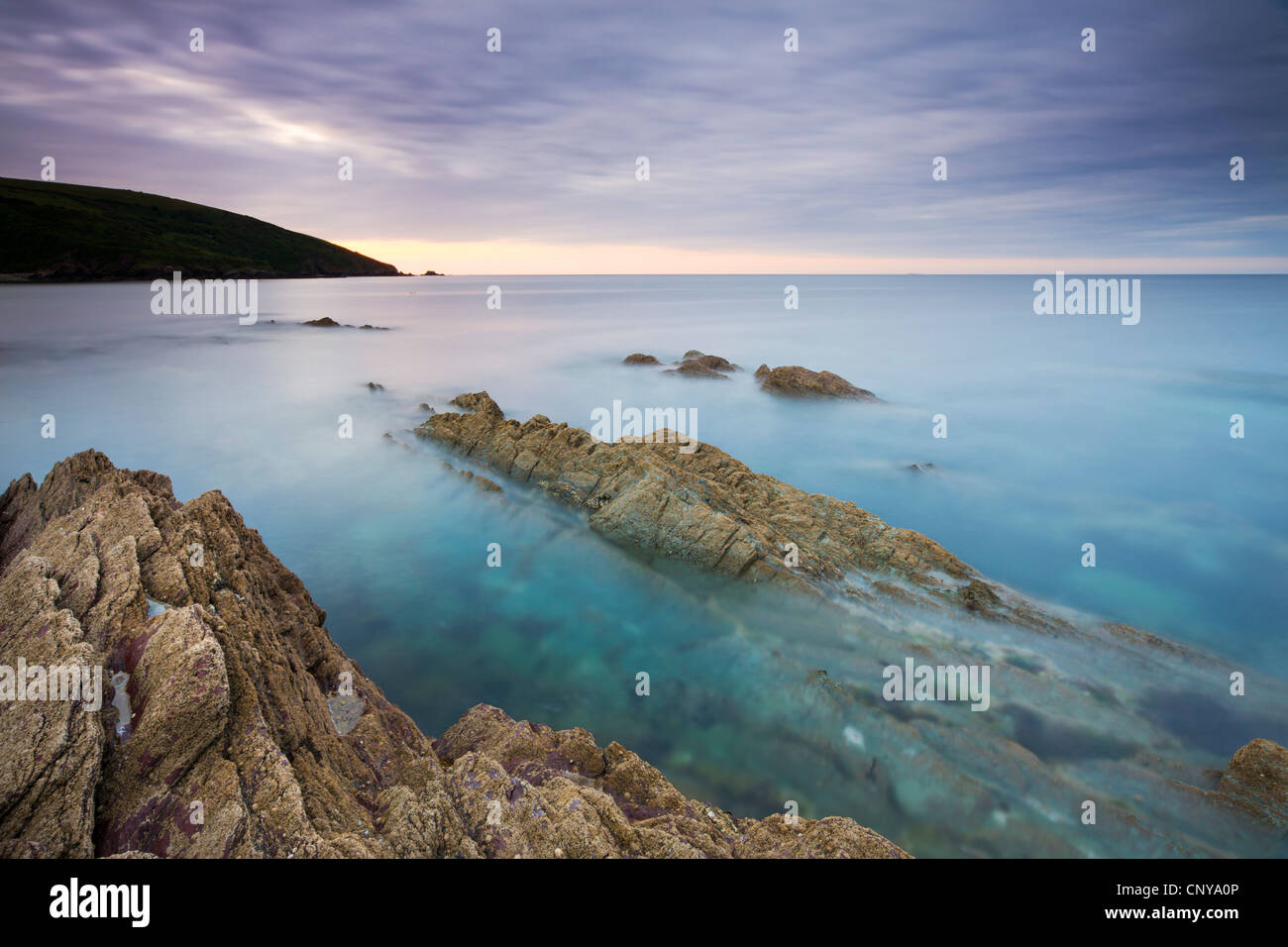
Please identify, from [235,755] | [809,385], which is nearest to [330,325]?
[809,385]

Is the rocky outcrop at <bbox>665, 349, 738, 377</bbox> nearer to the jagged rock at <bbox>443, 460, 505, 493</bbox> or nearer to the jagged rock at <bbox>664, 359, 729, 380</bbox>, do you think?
the jagged rock at <bbox>664, 359, 729, 380</bbox>

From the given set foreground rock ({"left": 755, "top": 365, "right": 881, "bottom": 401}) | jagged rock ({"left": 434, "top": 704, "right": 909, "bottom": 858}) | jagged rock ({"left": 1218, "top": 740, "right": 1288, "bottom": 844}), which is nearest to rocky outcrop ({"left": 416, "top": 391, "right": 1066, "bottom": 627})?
jagged rock ({"left": 1218, "top": 740, "right": 1288, "bottom": 844})

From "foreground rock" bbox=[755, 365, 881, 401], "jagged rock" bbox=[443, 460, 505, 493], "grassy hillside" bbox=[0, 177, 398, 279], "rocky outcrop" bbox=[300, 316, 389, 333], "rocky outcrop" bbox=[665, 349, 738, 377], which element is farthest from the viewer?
"grassy hillside" bbox=[0, 177, 398, 279]

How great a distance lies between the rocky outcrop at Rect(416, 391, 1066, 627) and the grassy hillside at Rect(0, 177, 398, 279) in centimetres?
14166

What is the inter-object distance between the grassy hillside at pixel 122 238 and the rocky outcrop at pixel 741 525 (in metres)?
142

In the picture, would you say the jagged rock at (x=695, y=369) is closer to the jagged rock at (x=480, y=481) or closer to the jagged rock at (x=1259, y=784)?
the jagged rock at (x=480, y=481)

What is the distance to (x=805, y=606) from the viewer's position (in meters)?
13.3

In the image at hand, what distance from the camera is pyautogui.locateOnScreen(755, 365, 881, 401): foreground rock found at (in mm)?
34406

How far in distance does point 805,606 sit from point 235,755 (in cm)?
1079

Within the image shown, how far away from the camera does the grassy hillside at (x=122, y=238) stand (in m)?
109

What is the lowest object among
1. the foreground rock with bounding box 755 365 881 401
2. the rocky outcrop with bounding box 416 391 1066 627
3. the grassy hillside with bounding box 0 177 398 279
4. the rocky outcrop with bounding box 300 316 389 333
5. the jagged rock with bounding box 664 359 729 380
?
the rocky outcrop with bounding box 416 391 1066 627

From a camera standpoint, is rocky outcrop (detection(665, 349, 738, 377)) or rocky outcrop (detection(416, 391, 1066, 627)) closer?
rocky outcrop (detection(416, 391, 1066, 627))

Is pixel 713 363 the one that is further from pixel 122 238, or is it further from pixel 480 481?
pixel 122 238

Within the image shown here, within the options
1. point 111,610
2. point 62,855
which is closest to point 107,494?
point 111,610
